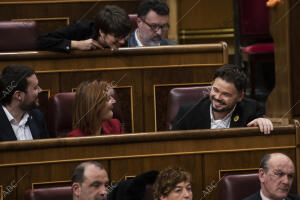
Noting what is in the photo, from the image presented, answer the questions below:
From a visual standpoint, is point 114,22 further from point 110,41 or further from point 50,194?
point 50,194

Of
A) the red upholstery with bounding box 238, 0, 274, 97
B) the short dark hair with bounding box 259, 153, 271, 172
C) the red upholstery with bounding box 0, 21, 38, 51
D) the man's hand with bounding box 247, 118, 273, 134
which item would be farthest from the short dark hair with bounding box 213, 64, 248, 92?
the red upholstery with bounding box 238, 0, 274, 97

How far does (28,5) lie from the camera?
199 cm

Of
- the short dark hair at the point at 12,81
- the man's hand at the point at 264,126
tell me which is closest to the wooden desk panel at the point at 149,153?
the man's hand at the point at 264,126

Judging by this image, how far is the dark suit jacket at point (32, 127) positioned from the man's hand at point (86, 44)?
0.77ft

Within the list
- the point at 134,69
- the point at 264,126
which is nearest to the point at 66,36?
the point at 134,69

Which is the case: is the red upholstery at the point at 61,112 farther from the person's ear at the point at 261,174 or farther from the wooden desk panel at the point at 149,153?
the person's ear at the point at 261,174

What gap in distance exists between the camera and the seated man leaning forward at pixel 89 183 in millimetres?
1189

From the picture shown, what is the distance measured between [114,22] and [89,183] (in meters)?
0.54

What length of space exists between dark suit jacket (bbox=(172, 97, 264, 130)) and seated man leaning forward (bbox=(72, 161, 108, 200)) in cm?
33

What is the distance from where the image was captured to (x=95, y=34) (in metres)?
1.71

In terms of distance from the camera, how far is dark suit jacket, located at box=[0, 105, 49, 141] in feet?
4.70

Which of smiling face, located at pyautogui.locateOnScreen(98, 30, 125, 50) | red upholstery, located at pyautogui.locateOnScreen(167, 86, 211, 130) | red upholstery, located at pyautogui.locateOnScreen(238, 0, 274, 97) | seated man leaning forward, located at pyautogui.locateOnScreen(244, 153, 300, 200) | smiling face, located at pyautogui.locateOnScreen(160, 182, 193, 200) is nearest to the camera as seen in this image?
smiling face, located at pyautogui.locateOnScreen(160, 182, 193, 200)

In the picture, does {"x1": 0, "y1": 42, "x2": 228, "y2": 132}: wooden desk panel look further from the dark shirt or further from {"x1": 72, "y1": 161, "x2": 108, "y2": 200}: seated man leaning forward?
{"x1": 72, "y1": 161, "x2": 108, "y2": 200}: seated man leaning forward

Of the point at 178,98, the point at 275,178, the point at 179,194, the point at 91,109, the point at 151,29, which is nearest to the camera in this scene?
the point at 179,194
